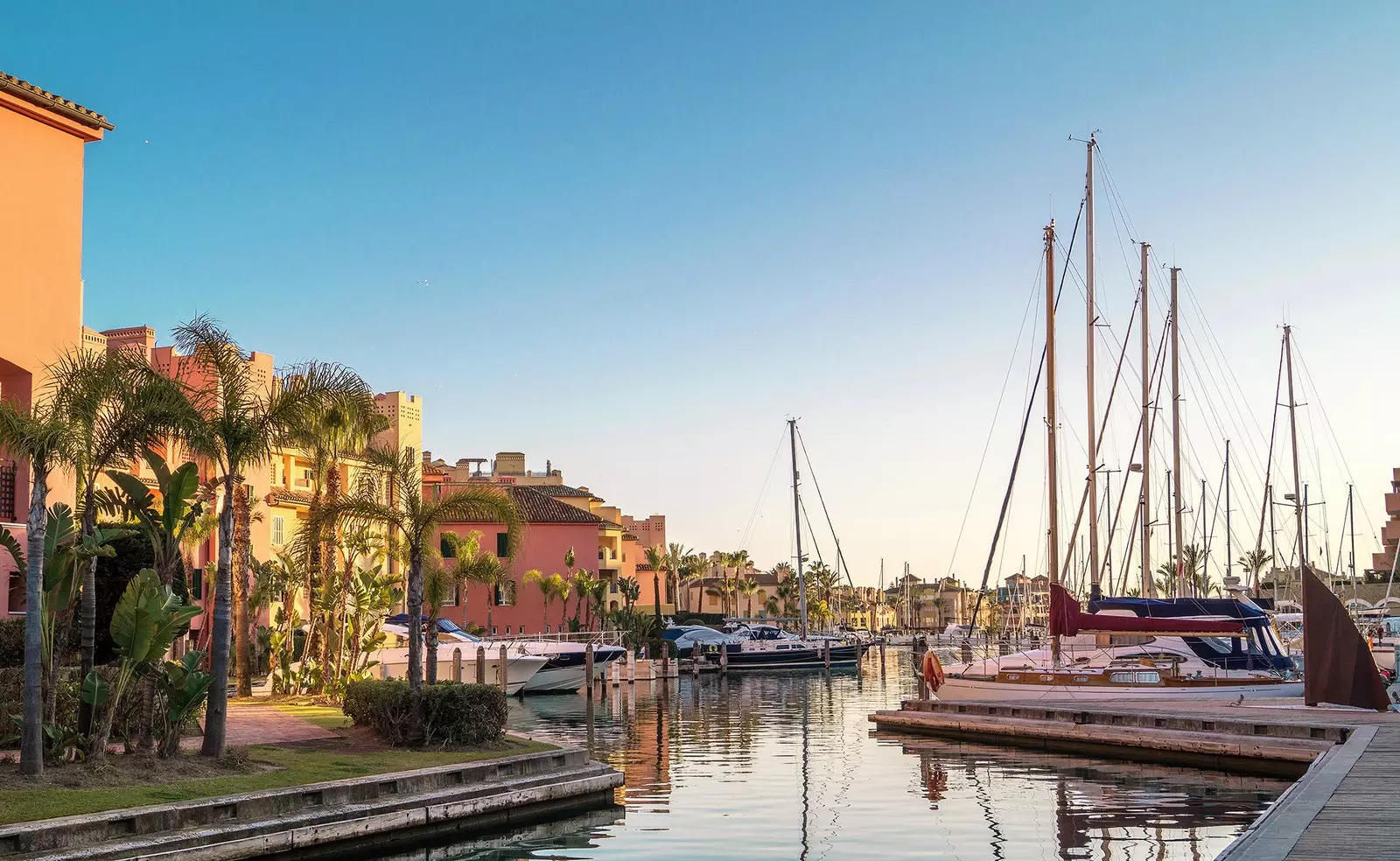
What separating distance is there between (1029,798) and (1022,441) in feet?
85.9

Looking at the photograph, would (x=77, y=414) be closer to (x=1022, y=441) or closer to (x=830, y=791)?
(x=830, y=791)

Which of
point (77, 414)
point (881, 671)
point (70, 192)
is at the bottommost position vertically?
point (881, 671)

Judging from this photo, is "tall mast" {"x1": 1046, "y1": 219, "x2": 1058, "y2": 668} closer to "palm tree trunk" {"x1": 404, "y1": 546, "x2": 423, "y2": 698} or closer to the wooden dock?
the wooden dock

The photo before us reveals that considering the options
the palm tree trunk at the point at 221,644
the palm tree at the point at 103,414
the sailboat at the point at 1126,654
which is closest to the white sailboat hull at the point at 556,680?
the sailboat at the point at 1126,654

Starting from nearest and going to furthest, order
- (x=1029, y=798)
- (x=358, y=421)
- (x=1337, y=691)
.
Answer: (x=1029, y=798)
(x=358, y=421)
(x=1337, y=691)

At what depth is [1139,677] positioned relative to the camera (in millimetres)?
34625

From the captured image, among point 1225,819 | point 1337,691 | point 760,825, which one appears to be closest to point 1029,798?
point 1225,819

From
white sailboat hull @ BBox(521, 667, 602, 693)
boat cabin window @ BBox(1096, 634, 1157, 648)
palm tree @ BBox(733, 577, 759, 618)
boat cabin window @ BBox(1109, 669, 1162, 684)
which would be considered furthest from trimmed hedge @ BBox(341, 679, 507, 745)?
palm tree @ BBox(733, 577, 759, 618)

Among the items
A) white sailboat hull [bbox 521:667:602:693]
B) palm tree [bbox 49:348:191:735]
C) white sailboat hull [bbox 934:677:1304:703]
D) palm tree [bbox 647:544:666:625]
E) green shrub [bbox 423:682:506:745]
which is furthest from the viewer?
palm tree [bbox 647:544:666:625]

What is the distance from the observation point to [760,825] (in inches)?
786

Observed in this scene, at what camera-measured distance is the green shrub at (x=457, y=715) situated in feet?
72.6

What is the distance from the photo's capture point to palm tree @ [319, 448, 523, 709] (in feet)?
80.2

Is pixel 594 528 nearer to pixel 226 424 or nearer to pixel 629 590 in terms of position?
pixel 629 590

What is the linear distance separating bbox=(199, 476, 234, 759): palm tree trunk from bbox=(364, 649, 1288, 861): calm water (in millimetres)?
3831
